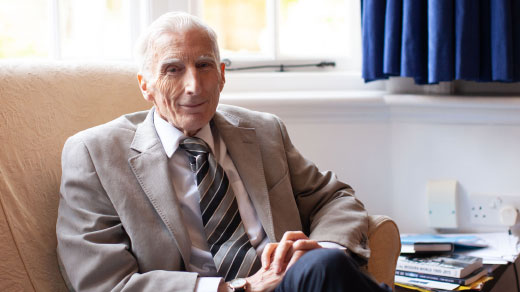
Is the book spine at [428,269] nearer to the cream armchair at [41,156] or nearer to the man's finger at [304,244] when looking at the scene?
the cream armchair at [41,156]

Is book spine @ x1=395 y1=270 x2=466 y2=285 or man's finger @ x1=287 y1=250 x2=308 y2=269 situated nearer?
man's finger @ x1=287 y1=250 x2=308 y2=269

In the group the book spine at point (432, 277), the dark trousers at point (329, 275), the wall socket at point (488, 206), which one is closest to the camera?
the dark trousers at point (329, 275)

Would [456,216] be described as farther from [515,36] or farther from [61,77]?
Answer: [61,77]

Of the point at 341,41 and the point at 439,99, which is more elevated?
the point at 341,41

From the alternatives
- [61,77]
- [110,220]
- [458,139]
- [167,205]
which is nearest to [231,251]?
[167,205]

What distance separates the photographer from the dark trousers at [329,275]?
4.61 feet

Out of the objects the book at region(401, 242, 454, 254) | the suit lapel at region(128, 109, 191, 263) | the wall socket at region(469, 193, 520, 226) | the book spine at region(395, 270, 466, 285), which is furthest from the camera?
the wall socket at region(469, 193, 520, 226)

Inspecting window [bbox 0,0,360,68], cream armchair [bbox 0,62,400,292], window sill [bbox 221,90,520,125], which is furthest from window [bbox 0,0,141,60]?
cream armchair [bbox 0,62,400,292]

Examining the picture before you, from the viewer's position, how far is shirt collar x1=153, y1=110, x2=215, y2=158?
176 cm

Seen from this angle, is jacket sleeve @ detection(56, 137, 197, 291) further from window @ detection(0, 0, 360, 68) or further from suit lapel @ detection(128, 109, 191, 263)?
window @ detection(0, 0, 360, 68)

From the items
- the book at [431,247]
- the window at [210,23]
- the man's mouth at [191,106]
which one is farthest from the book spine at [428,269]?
the window at [210,23]

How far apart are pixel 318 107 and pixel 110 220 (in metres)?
1.15

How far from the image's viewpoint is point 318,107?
8.40 ft

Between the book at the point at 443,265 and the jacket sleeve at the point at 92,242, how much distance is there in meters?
0.78
